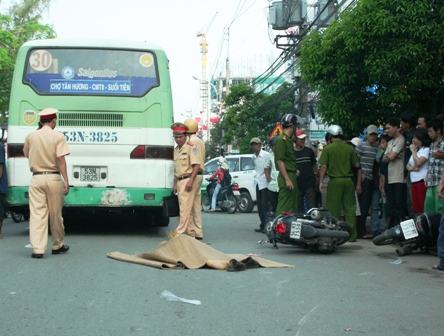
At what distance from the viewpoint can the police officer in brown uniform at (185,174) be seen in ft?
33.7

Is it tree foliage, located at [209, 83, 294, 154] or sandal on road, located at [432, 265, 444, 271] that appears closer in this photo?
sandal on road, located at [432, 265, 444, 271]

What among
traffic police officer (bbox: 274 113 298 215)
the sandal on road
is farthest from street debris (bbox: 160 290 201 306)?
traffic police officer (bbox: 274 113 298 215)

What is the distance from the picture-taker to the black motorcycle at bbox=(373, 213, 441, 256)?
8.69 metres

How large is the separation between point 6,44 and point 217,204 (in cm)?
1343

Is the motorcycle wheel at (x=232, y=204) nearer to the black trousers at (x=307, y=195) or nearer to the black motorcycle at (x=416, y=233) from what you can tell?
the black trousers at (x=307, y=195)

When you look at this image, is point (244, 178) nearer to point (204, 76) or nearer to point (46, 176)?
point (46, 176)

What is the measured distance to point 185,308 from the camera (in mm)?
5883

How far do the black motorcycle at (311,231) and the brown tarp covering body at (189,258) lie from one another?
81 centimetres

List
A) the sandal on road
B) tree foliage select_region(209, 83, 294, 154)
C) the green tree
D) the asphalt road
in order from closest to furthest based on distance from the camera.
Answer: the asphalt road, the sandal on road, the green tree, tree foliage select_region(209, 83, 294, 154)

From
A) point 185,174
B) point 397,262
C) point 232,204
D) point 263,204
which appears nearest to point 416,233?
point 397,262

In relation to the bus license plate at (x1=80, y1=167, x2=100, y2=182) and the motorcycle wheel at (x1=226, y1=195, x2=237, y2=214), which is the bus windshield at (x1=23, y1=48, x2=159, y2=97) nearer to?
the bus license plate at (x1=80, y1=167, x2=100, y2=182)

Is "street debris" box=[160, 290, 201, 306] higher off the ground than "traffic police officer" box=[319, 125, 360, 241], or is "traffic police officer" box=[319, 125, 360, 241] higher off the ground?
"traffic police officer" box=[319, 125, 360, 241]

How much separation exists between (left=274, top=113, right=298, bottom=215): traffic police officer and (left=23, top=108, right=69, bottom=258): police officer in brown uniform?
11.1ft

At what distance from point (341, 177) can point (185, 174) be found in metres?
2.41
